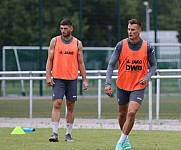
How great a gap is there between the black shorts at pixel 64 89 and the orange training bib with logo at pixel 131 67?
1.80m

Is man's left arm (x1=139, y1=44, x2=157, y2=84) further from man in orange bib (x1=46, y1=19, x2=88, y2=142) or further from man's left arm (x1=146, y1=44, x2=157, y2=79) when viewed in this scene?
man in orange bib (x1=46, y1=19, x2=88, y2=142)

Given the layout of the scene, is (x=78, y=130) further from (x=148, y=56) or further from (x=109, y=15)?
(x=109, y=15)

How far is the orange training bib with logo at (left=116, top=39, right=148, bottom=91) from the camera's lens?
11.6 metres

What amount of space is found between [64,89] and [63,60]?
515mm

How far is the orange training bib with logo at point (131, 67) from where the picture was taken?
1157 centimetres

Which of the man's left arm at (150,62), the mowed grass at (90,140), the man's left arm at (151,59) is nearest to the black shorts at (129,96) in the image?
the man's left arm at (150,62)

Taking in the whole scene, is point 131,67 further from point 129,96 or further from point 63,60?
point 63,60

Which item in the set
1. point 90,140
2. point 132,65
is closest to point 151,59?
point 132,65

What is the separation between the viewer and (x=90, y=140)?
13523 millimetres

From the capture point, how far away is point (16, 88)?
105 ft

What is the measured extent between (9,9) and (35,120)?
2207 cm

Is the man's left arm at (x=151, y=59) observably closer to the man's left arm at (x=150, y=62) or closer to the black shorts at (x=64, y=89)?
the man's left arm at (x=150, y=62)

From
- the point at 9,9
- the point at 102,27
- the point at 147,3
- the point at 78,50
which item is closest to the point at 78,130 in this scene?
the point at 78,50

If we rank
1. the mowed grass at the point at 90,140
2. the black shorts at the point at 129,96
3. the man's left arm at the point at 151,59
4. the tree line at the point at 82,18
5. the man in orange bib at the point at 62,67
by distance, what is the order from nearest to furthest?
1. the black shorts at the point at 129,96
2. the man's left arm at the point at 151,59
3. the mowed grass at the point at 90,140
4. the man in orange bib at the point at 62,67
5. the tree line at the point at 82,18
